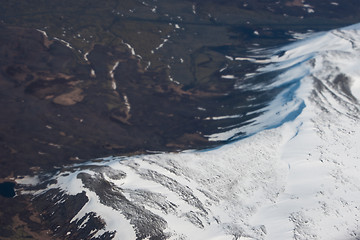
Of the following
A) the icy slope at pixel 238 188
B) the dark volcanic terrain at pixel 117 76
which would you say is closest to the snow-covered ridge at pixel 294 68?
the icy slope at pixel 238 188

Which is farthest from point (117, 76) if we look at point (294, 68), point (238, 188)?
point (238, 188)

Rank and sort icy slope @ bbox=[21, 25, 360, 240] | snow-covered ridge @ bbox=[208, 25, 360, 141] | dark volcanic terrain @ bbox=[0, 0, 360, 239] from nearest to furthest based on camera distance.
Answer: icy slope @ bbox=[21, 25, 360, 240], dark volcanic terrain @ bbox=[0, 0, 360, 239], snow-covered ridge @ bbox=[208, 25, 360, 141]

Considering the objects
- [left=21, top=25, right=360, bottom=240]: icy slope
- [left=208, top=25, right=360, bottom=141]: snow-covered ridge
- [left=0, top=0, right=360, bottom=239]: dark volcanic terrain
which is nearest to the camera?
[left=21, top=25, right=360, bottom=240]: icy slope

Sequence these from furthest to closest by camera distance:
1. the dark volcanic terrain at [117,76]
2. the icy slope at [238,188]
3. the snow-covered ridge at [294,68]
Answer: the snow-covered ridge at [294,68]
the dark volcanic terrain at [117,76]
the icy slope at [238,188]

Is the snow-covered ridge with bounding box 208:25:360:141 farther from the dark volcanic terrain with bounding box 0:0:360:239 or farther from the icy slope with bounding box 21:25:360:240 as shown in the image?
the dark volcanic terrain with bounding box 0:0:360:239

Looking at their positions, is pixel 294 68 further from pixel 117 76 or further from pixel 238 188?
pixel 238 188

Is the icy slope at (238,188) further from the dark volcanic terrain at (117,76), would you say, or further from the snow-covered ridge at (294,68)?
the dark volcanic terrain at (117,76)

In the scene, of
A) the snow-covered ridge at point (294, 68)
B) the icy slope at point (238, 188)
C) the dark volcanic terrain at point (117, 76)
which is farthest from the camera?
the snow-covered ridge at point (294, 68)

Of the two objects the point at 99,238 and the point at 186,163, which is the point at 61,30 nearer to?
the point at 186,163

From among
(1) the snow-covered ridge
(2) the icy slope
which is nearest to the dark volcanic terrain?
(1) the snow-covered ridge
